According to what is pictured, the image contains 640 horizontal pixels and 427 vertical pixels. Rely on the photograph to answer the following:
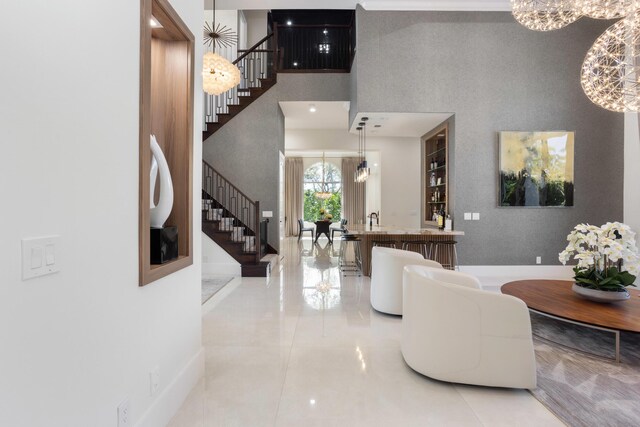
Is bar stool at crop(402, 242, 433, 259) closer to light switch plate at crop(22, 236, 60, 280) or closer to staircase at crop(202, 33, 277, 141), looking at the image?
staircase at crop(202, 33, 277, 141)

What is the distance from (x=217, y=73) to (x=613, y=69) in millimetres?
5030

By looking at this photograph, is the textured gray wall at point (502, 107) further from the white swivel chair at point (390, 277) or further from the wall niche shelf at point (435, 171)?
the white swivel chair at point (390, 277)

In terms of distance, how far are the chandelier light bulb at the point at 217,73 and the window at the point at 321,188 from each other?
350 inches

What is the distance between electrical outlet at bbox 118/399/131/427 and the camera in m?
1.53

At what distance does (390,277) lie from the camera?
13.0ft

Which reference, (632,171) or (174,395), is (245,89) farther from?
(632,171)

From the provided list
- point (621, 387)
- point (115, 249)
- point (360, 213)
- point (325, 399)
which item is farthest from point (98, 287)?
point (360, 213)

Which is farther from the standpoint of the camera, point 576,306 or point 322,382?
point 576,306

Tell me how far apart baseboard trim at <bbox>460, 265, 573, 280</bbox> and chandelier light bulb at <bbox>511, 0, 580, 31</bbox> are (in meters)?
3.99

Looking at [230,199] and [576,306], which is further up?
[230,199]

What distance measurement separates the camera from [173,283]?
210 cm

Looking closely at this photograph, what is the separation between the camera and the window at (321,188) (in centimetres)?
1437

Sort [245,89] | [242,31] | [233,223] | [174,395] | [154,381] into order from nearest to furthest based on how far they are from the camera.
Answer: [154,381] < [174,395] < [233,223] < [245,89] < [242,31]

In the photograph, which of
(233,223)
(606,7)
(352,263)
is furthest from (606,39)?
(233,223)
